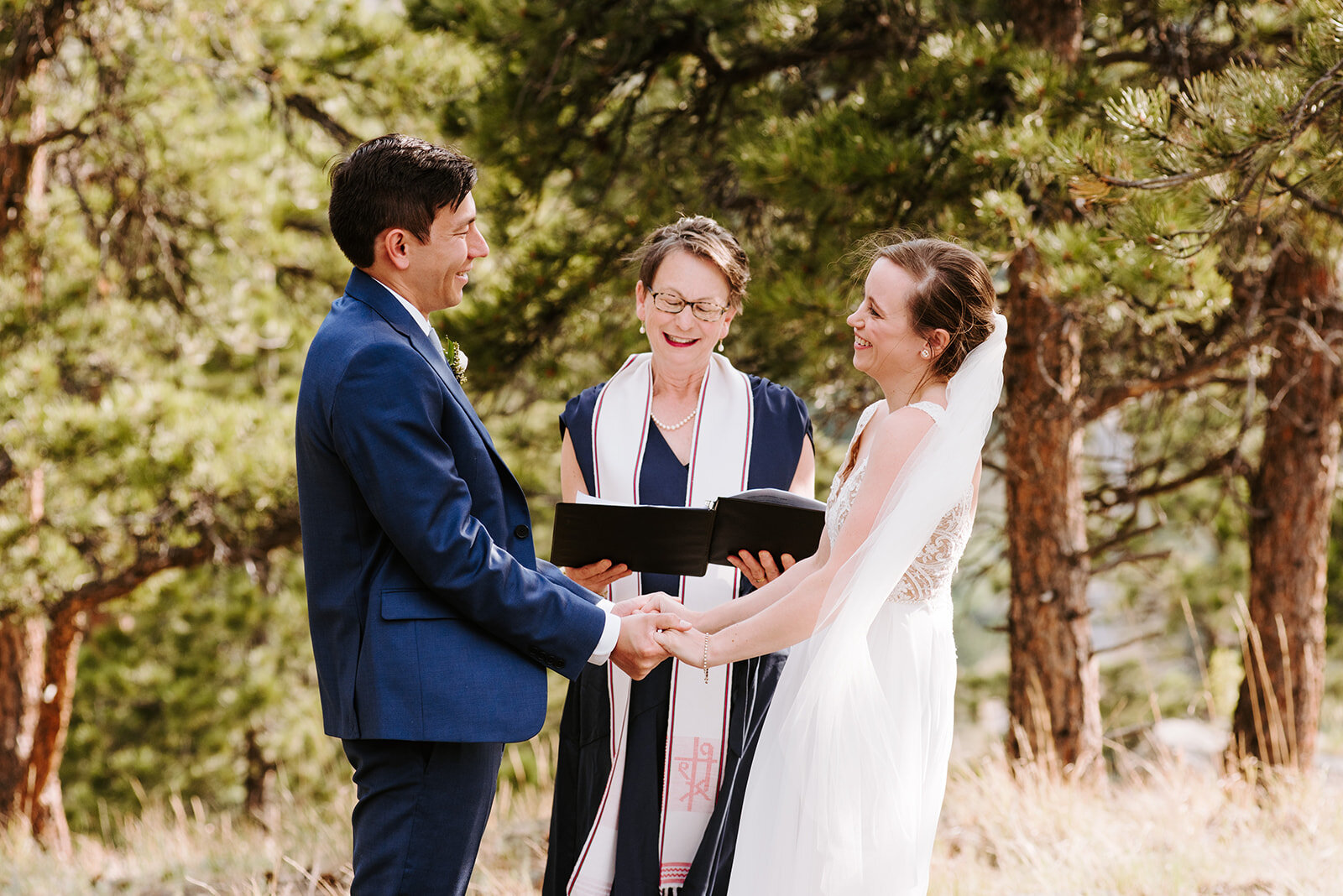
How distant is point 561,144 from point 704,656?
128 inches

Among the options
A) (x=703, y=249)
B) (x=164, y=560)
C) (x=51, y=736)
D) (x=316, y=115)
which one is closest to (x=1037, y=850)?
(x=703, y=249)

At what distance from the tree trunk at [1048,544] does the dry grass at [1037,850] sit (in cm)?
25

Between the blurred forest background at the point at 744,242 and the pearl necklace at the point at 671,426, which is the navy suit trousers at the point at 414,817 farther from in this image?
the blurred forest background at the point at 744,242

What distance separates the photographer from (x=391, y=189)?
212 cm

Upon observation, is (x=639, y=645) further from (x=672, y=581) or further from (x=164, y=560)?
(x=164, y=560)

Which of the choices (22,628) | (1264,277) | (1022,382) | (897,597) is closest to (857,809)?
(897,597)

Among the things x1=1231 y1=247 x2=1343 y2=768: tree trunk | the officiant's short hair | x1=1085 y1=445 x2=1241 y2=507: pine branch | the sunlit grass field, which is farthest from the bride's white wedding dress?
x1=1231 y1=247 x2=1343 y2=768: tree trunk

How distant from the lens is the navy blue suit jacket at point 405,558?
6.57ft

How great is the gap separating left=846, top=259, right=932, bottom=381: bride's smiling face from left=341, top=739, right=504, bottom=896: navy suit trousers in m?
Result: 1.24

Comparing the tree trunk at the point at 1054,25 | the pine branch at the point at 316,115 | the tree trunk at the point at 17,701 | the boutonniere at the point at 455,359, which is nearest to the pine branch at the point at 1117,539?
the tree trunk at the point at 1054,25

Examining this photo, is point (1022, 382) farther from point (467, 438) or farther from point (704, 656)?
point (467, 438)

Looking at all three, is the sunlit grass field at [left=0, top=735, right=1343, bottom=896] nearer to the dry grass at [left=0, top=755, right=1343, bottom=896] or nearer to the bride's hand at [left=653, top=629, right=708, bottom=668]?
the dry grass at [left=0, top=755, right=1343, bottom=896]

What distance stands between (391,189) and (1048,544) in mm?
3599

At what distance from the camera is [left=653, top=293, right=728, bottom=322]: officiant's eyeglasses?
9.30 feet
